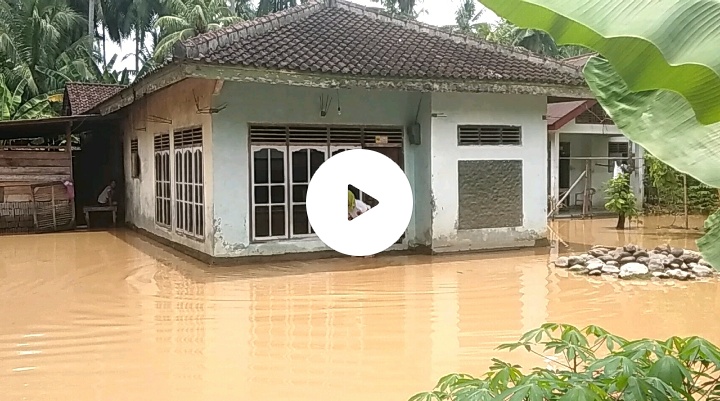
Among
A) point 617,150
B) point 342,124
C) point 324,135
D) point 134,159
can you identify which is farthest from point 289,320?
point 617,150

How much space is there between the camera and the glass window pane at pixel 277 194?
1020 centimetres

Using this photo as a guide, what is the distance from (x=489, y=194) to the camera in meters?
11.0

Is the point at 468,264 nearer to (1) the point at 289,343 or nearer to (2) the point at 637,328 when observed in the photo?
(2) the point at 637,328

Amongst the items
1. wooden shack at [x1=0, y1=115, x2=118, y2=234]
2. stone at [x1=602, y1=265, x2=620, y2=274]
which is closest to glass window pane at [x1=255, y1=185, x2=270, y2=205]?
stone at [x1=602, y1=265, x2=620, y2=274]

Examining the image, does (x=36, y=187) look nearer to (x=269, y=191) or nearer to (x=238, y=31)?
(x=269, y=191)

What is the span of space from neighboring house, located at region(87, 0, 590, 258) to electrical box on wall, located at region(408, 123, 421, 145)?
0.11 feet

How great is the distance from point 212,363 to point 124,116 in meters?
12.5

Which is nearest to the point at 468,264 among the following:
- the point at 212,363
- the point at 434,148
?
the point at 434,148

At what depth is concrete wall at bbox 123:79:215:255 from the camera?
9.83m

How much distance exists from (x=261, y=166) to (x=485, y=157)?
3613mm

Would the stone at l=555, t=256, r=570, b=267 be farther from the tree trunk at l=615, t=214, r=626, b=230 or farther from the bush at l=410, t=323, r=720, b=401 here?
the bush at l=410, t=323, r=720, b=401

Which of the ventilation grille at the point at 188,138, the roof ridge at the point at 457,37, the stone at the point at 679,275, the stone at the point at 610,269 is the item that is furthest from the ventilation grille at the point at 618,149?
the ventilation grille at the point at 188,138

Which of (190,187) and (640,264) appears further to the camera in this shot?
(190,187)

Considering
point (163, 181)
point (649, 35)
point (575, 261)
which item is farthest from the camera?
point (163, 181)
